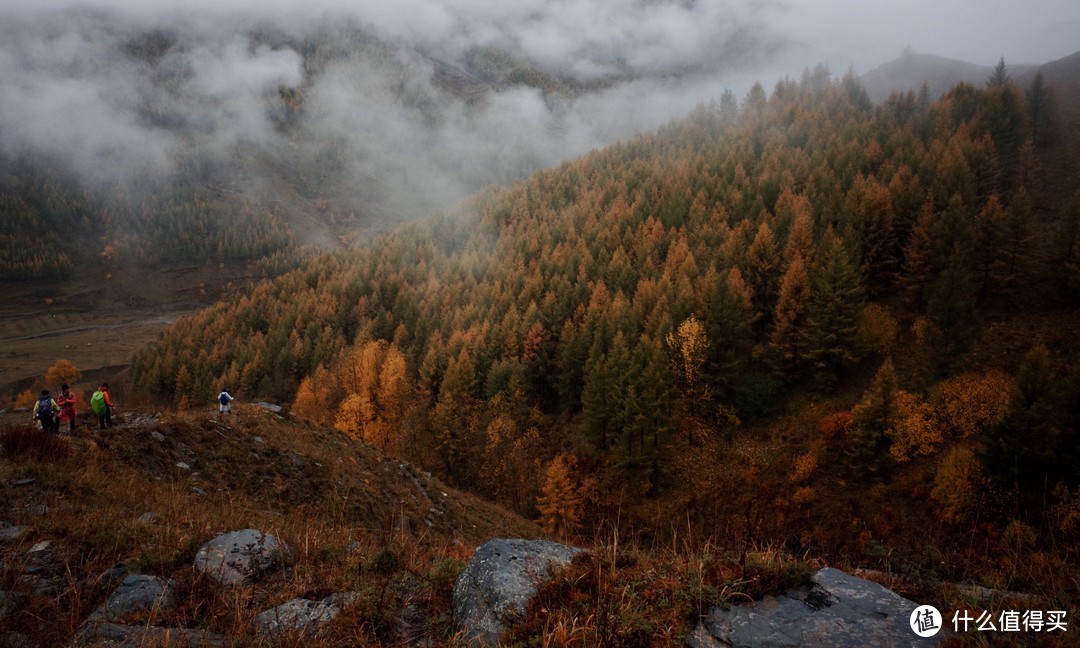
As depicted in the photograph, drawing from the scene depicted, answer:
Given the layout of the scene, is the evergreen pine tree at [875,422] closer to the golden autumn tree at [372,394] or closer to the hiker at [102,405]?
the golden autumn tree at [372,394]

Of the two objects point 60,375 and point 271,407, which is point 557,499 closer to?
point 271,407

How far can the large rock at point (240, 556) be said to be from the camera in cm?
624

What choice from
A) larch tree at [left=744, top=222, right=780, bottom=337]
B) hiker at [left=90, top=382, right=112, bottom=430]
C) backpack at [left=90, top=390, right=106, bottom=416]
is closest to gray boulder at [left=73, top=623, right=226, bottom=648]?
hiker at [left=90, top=382, right=112, bottom=430]

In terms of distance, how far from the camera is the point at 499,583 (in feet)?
16.5

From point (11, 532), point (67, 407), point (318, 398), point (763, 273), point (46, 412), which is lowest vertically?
point (318, 398)

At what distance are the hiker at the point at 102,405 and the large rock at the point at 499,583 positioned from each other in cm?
2054

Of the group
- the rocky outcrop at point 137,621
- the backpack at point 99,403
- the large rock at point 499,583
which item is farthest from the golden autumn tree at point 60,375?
the large rock at point 499,583

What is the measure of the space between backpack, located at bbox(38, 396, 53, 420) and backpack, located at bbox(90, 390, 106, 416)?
1595mm

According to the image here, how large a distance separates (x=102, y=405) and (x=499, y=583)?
862 inches

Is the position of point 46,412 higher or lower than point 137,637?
lower

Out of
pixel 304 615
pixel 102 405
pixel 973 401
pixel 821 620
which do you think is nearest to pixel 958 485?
pixel 973 401

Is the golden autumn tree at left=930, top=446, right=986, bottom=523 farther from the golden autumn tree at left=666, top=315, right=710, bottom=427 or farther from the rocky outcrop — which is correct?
the rocky outcrop

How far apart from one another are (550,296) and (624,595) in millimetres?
66700

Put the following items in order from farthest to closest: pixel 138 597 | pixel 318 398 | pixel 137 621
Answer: pixel 318 398, pixel 138 597, pixel 137 621
